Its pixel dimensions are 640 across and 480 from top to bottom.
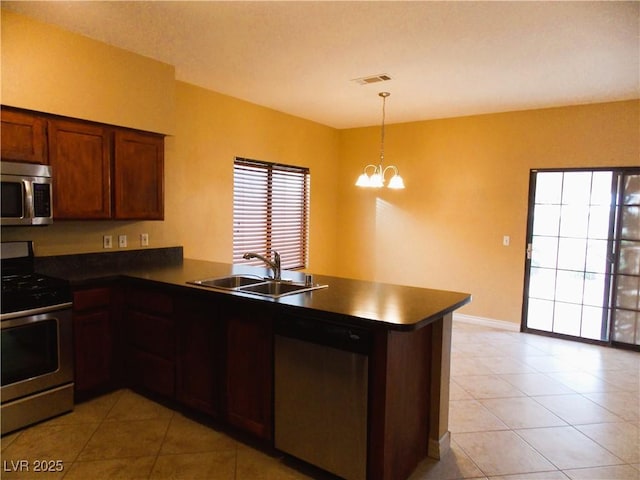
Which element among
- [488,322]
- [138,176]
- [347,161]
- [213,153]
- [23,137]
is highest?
[347,161]

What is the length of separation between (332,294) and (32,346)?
1954 mm

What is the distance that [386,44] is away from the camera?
3.09m

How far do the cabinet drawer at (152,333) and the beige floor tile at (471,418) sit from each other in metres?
2.03

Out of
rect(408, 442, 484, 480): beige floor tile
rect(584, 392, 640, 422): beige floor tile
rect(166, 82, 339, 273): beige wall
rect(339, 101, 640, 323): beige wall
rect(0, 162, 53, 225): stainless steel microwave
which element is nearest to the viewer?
rect(408, 442, 484, 480): beige floor tile

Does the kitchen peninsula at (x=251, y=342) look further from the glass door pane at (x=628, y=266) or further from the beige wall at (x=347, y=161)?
the glass door pane at (x=628, y=266)

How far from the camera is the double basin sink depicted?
2719mm

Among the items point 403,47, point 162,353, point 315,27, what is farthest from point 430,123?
point 162,353

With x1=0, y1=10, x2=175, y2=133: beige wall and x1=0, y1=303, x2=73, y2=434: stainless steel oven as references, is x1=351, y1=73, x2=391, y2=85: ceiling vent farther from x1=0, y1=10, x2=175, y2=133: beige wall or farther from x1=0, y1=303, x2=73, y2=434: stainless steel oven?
x1=0, y1=303, x2=73, y2=434: stainless steel oven

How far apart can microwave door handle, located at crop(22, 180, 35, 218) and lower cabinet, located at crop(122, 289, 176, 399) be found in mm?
856

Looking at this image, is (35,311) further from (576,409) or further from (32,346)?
(576,409)

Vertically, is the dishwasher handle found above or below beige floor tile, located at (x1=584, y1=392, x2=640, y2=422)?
above

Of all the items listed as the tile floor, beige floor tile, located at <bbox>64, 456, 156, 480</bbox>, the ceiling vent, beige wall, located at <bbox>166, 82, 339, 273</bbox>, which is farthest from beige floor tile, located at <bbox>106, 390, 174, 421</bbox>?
the ceiling vent

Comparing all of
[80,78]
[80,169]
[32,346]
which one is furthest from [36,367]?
[80,78]

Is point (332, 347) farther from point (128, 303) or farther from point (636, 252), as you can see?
point (636, 252)
